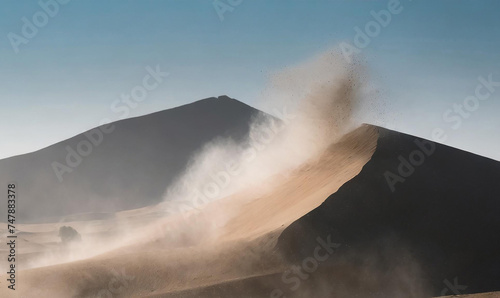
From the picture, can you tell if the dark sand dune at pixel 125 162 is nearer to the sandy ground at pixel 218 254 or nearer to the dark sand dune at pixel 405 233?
the sandy ground at pixel 218 254

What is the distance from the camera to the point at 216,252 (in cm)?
1744

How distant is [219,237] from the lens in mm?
20469

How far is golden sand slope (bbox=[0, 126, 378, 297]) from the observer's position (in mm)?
15891

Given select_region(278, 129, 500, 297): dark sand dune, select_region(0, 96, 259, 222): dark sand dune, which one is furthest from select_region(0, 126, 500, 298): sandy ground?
select_region(0, 96, 259, 222): dark sand dune

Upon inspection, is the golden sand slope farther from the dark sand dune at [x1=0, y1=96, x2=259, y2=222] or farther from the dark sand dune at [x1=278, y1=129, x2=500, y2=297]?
the dark sand dune at [x1=0, y1=96, x2=259, y2=222]

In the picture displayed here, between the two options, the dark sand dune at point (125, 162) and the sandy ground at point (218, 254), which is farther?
the dark sand dune at point (125, 162)

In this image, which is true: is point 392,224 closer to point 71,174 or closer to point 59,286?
point 59,286

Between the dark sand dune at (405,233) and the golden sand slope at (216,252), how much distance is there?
0.70 meters

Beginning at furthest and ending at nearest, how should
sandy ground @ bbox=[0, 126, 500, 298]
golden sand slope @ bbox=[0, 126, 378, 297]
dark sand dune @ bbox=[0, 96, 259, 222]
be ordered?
dark sand dune @ bbox=[0, 96, 259, 222]
golden sand slope @ bbox=[0, 126, 378, 297]
sandy ground @ bbox=[0, 126, 500, 298]

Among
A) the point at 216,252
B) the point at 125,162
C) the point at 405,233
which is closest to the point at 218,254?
the point at 216,252

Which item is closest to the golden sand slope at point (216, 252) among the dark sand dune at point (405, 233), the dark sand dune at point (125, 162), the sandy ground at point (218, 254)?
the sandy ground at point (218, 254)

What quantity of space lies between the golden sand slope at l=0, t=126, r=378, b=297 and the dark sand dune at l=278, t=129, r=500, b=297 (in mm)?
699

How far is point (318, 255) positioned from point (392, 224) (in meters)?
2.91

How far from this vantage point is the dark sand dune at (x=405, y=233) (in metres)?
15.3
